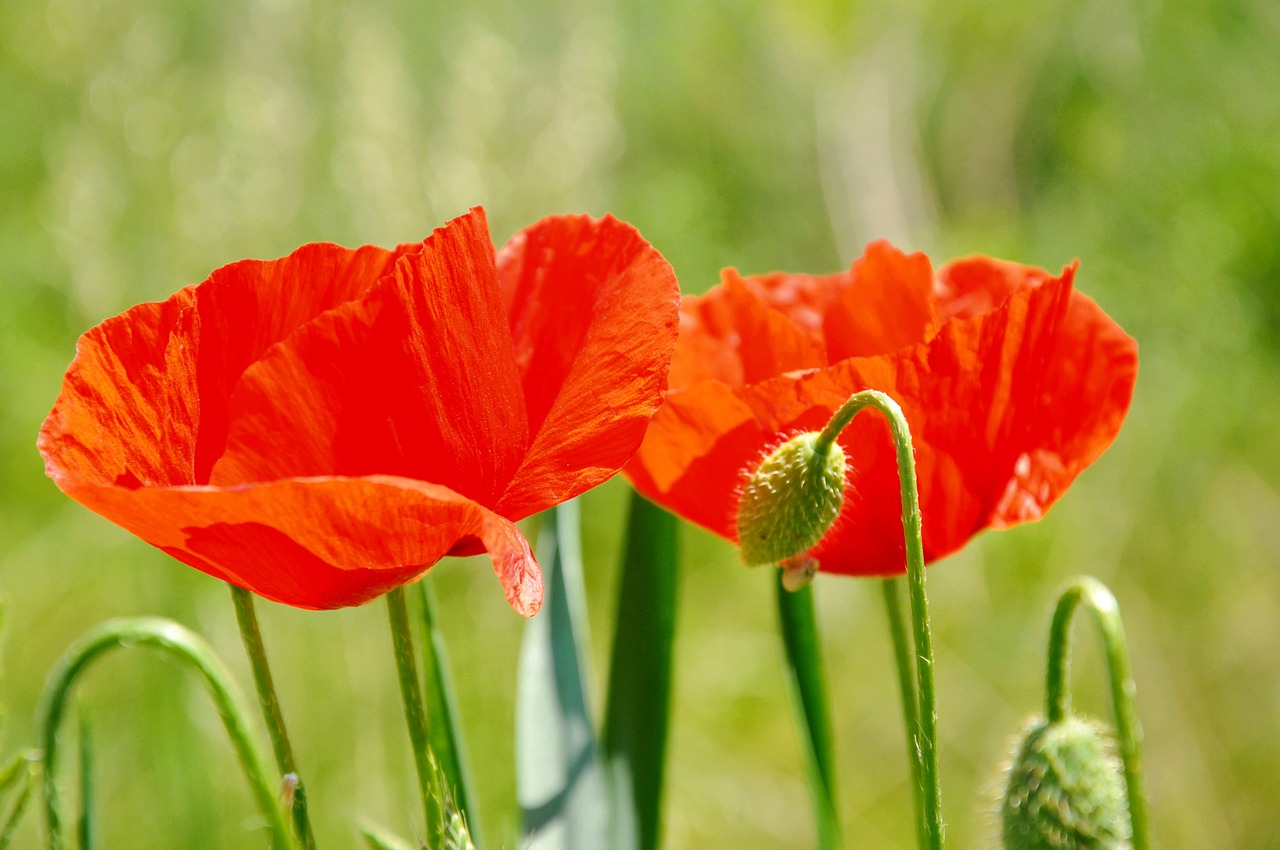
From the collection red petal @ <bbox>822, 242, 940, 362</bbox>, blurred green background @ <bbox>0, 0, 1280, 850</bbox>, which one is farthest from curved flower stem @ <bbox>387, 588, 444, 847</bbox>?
blurred green background @ <bbox>0, 0, 1280, 850</bbox>

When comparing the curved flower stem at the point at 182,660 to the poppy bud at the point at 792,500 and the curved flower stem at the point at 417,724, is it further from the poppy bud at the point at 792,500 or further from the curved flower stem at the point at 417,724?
the poppy bud at the point at 792,500

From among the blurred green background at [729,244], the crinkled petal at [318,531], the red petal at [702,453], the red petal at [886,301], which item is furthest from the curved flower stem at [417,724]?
the blurred green background at [729,244]

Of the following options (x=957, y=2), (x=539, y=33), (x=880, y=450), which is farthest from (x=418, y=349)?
(x=957, y=2)

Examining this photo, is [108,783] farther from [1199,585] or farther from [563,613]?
[1199,585]

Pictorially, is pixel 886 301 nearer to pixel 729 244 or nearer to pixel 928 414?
pixel 928 414

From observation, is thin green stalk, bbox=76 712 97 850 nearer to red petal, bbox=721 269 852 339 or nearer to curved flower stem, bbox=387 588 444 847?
curved flower stem, bbox=387 588 444 847
